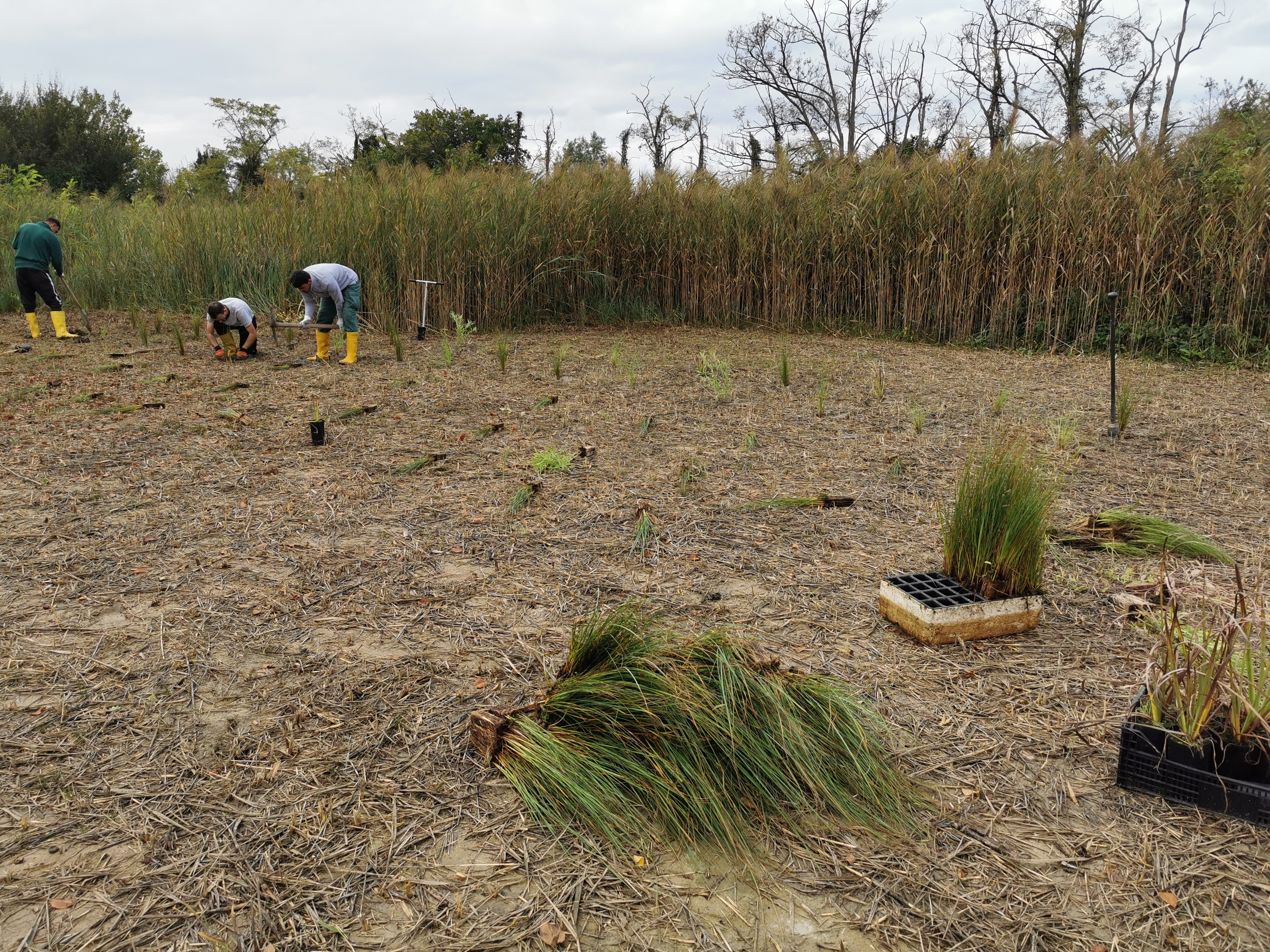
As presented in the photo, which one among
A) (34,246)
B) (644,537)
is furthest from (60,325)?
(644,537)

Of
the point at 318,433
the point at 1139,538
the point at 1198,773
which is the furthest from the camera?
the point at 318,433

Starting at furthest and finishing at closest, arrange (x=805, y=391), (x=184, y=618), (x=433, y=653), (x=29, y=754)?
(x=805, y=391) < (x=184, y=618) < (x=433, y=653) < (x=29, y=754)

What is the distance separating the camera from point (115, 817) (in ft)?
5.74

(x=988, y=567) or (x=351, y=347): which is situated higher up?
(x=351, y=347)

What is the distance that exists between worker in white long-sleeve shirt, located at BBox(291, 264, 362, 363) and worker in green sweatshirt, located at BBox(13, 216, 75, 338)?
10.9ft

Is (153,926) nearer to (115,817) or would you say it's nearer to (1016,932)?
(115,817)

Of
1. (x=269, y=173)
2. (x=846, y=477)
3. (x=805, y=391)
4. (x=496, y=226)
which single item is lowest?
(x=846, y=477)

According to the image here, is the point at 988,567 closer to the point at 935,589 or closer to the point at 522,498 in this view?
the point at 935,589

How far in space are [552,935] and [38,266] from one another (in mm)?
10080

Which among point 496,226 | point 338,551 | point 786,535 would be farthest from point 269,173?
point 786,535

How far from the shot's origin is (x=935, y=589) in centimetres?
268

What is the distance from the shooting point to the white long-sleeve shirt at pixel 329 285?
7.30 m

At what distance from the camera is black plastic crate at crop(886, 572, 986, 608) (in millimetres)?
2600

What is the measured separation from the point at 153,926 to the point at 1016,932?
157 centimetres
